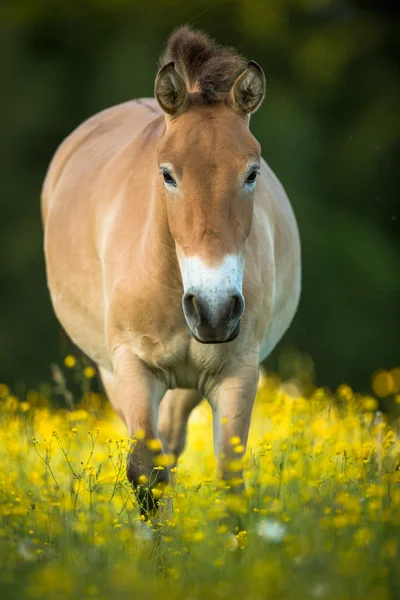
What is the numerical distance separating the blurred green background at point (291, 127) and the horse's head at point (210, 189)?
8.90 metres

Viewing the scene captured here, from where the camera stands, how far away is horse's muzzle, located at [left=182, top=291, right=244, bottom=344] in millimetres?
3785

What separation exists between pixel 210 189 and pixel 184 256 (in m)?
0.30

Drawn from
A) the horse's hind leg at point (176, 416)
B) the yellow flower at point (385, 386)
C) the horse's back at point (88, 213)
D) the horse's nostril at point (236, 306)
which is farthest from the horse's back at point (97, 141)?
the horse's nostril at point (236, 306)

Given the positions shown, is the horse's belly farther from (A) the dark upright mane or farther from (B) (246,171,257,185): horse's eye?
(B) (246,171,257,185): horse's eye

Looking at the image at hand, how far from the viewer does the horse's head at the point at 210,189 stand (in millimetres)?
3826

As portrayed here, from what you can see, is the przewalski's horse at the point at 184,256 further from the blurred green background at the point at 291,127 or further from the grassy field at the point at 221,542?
the blurred green background at the point at 291,127

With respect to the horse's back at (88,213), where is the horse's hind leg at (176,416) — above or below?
below

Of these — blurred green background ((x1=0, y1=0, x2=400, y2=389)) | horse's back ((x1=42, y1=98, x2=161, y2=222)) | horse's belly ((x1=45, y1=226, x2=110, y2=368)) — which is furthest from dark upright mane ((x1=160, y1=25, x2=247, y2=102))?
blurred green background ((x1=0, y1=0, x2=400, y2=389))

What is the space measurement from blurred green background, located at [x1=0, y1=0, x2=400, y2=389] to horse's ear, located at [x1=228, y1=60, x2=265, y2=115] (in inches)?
348

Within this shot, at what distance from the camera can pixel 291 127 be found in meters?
13.9

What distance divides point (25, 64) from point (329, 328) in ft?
19.8

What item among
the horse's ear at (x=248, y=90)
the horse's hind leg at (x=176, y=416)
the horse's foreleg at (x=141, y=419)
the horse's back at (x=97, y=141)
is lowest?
the horse's foreleg at (x=141, y=419)

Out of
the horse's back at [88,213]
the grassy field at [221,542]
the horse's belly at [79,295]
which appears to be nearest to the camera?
the grassy field at [221,542]

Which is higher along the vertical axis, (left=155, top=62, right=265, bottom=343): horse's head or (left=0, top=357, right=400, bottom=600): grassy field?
(left=155, top=62, right=265, bottom=343): horse's head
